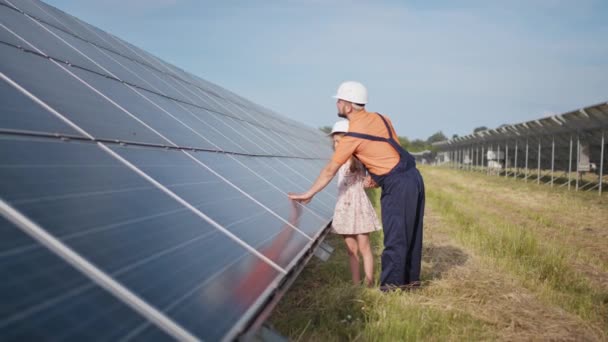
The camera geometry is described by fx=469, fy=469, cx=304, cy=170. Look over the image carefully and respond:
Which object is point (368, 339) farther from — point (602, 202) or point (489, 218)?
point (602, 202)

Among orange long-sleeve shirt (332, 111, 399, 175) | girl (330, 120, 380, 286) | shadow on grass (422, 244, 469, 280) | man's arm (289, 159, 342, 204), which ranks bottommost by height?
shadow on grass (422, 244, 469, 280)

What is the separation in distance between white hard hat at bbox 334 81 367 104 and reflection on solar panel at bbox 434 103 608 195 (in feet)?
59.7

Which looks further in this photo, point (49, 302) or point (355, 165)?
point (355, 165)

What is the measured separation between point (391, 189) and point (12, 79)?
3.86 m

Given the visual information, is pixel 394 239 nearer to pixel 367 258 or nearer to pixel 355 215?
pixel 367 258

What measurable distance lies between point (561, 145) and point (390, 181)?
99.5 ft

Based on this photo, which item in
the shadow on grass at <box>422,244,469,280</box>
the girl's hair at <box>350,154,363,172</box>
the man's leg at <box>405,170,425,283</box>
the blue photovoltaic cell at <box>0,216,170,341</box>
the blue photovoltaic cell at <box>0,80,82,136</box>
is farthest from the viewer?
the shadow on grass at <box>422,244,469,280</box>

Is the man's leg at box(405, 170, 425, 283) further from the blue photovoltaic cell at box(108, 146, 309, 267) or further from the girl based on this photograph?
the blue photovoltaic cell at box(108, 146, 309, 267)

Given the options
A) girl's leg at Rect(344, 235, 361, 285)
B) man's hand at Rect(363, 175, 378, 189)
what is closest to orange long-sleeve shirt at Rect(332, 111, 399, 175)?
man's hand at Rect(363, 175, 378, 189)

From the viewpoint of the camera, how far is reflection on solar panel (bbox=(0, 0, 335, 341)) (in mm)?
1879

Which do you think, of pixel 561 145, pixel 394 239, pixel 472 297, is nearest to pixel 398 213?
pixel 394 239

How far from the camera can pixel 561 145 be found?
102ft

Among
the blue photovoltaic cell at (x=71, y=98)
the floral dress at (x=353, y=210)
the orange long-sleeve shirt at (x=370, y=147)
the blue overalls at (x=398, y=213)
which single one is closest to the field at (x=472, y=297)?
the blue overalls at (x=398, y=213)

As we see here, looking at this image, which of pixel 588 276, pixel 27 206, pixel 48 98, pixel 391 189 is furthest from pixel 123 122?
pixel 588 276
